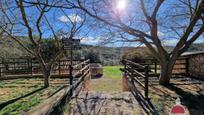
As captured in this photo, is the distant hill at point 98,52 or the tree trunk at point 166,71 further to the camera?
the distant hill at point 98,52

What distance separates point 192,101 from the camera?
5.72 meters

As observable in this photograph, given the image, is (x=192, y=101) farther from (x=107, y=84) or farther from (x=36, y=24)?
(x=107, y=84)

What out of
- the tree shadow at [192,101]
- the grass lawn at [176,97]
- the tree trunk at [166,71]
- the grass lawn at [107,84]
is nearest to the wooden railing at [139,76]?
the grass lawn at [176,97]

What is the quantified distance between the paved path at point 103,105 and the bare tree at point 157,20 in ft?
7.82

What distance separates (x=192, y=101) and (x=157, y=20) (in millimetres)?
3654

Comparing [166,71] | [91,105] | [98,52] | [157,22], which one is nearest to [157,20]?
[157,22]

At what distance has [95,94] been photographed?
6.55 meters

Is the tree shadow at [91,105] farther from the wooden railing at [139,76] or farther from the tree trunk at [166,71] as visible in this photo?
the tree trunk at [166,71]

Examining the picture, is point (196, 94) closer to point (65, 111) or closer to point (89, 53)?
point (65, 111)

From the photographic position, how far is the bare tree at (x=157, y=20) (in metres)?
7.50

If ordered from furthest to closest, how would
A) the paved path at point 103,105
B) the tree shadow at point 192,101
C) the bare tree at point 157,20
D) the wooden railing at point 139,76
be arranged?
the bare tree at point 157,20, the wooden railing at point 139,76, the tree shadow at point 192,101, the paved path at point 103,105

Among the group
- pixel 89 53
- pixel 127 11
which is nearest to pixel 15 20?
pixel 127 11

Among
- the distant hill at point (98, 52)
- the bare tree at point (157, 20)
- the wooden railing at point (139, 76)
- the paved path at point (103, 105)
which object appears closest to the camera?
the paved path at point (103, 105)

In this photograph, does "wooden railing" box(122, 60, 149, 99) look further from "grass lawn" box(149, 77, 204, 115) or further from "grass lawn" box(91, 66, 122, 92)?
"grass lawn" box(91, 66, 122, 92)
